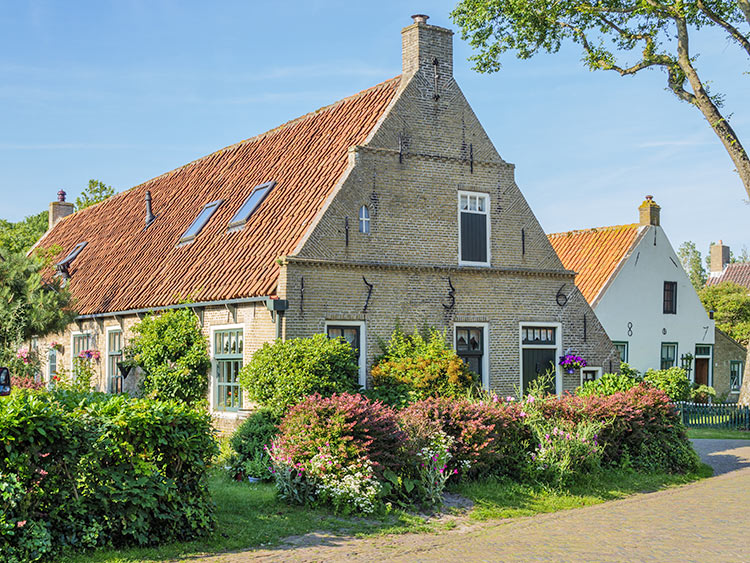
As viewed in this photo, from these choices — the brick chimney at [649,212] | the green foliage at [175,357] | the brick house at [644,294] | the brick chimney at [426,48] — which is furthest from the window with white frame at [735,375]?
the green foliage at [175,357]

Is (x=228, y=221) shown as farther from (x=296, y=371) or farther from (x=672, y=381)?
→ (x=672, y=381)

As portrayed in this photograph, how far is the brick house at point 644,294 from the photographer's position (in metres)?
29.9

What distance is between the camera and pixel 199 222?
21641 millimetres

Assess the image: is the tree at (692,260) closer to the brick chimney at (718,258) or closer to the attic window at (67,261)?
the brick chimney at (718,258)

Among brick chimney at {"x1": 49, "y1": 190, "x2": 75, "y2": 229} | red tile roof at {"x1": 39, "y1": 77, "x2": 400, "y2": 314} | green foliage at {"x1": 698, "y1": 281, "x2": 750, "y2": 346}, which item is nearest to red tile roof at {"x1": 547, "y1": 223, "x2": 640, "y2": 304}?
green foliage at {"x1": 698, "y1": 281, "x2": 750, "y2": 346}

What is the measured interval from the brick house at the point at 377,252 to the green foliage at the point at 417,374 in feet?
1.75

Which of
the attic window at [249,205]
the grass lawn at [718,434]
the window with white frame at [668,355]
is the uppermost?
the attic window at [249,205]

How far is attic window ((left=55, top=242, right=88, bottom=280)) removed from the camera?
2760 centimetres

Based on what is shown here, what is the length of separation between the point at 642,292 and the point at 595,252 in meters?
2.25

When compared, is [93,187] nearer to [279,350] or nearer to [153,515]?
[279,350]

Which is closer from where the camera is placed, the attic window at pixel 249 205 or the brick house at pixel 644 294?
the attic window at pixel 249 205

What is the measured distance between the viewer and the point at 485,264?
19562 millimetres

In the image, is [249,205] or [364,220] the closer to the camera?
[364,220]

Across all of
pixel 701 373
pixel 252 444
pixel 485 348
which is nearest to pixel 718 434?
pixel 485 348
